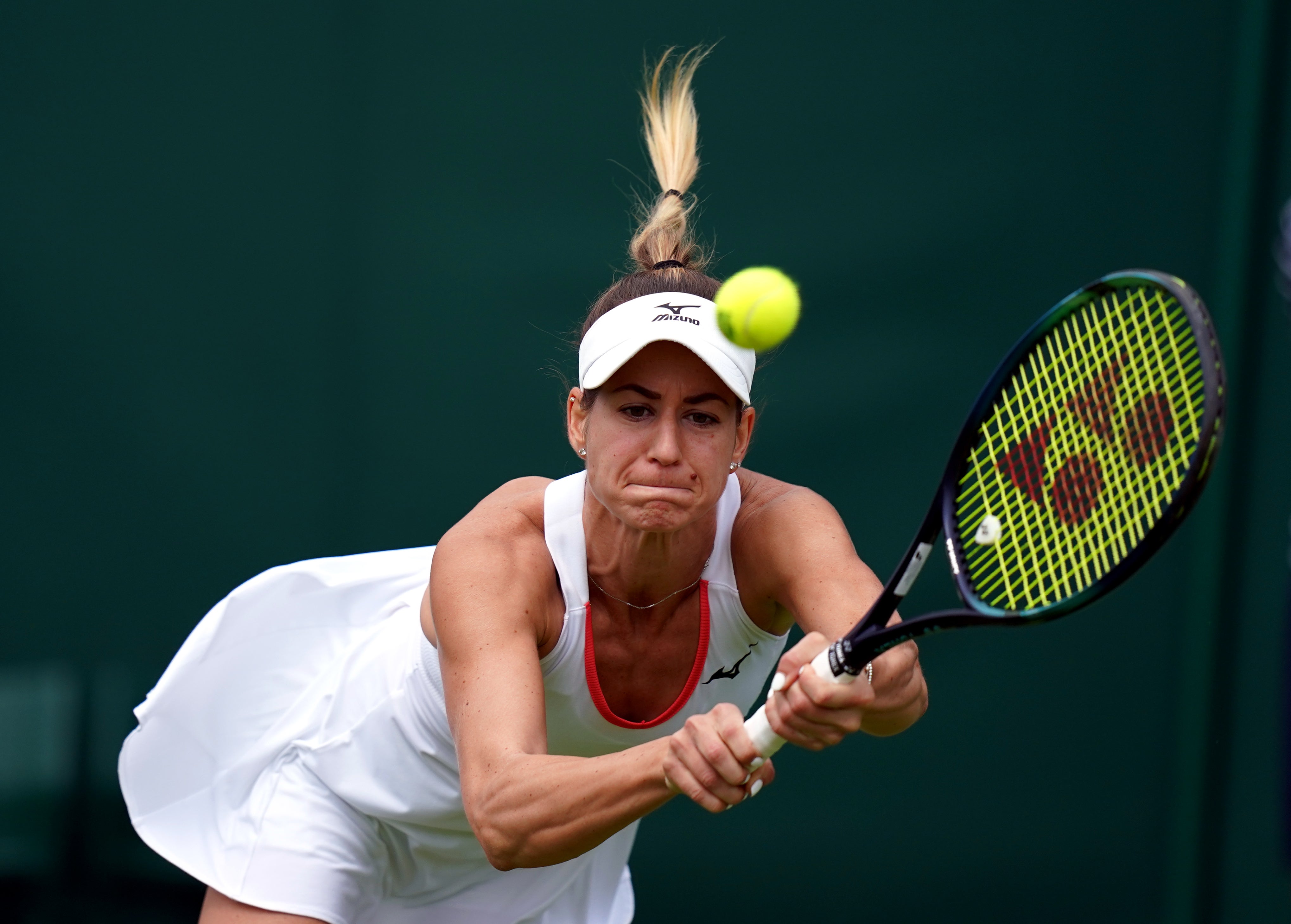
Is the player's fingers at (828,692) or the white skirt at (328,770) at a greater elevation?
the player's fingers at (828,692)

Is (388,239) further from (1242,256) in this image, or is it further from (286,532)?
(1242,256)

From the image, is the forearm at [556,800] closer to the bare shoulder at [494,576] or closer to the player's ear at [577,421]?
the bare shoulder at [494,576]

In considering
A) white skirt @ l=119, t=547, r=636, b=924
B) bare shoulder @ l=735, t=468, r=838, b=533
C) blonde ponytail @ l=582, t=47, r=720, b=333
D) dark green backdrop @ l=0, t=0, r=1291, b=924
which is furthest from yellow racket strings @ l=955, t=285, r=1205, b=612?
dark green backdrop @ l=0, t=0, r=1291, b=924

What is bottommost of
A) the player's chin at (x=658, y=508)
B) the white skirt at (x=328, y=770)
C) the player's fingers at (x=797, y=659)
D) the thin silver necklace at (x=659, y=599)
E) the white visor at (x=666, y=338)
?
the white skirt at (x=328, y=770)

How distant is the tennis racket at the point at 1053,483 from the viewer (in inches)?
51.7

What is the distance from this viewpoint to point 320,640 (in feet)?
7.43

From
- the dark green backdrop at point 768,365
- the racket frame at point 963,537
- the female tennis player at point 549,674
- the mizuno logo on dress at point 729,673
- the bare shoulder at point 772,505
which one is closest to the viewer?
the racket frame at point 963,537

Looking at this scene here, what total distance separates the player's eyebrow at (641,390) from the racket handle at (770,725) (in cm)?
47

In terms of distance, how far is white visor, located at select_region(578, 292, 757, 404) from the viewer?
5.45ft

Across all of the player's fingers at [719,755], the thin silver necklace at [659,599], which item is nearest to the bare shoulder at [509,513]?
the thin silver necklace at [659,599]

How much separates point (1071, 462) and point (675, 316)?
509 millimetres

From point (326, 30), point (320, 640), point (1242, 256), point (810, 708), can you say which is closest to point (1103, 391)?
point (810, 708)

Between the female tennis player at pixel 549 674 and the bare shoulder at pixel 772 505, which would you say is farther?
the bare shoulder at pixel 772 505

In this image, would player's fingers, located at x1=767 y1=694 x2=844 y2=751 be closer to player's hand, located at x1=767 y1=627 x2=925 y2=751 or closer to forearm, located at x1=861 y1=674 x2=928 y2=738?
player's hand, located at x1=767 y1=627 x2=925 y2=751
